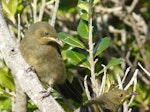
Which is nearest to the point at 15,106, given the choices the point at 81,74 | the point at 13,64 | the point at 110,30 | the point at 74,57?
the point at 74,57

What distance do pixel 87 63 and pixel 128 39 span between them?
90.2 inches

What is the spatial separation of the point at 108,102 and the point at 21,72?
22.5 inches

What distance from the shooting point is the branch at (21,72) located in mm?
2945

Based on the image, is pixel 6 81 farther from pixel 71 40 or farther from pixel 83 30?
pixel 83 30

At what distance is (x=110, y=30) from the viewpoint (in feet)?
18.4

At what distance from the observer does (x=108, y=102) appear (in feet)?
10.6

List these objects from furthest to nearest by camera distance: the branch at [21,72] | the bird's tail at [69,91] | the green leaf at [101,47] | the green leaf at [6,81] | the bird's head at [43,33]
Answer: the bird's tail at [69,91] < the green leaf at [6,81] < the bird's head at [43,33] < the green leaf at [101,47] < the branch at [21,72]

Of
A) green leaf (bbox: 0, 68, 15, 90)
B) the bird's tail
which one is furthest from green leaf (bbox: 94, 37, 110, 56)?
green leaf (bbox: 0, 68, 15, 90)

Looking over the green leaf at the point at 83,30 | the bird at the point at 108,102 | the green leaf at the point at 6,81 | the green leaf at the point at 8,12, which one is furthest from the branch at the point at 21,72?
the green leaf at the point at 8,12

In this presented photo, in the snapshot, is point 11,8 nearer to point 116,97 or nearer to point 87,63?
point 87,63

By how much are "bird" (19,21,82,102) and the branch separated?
2.59ft

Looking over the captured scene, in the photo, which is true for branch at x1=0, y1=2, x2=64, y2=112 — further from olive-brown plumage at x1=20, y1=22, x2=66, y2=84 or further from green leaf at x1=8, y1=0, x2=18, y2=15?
green leaf at x1=8, y1=0, x2=18, y2=15

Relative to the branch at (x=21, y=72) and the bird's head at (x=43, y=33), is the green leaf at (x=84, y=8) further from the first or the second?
the bird's head at (x=43, y=33)

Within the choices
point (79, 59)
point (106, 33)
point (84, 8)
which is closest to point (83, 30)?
point (84, 8)
